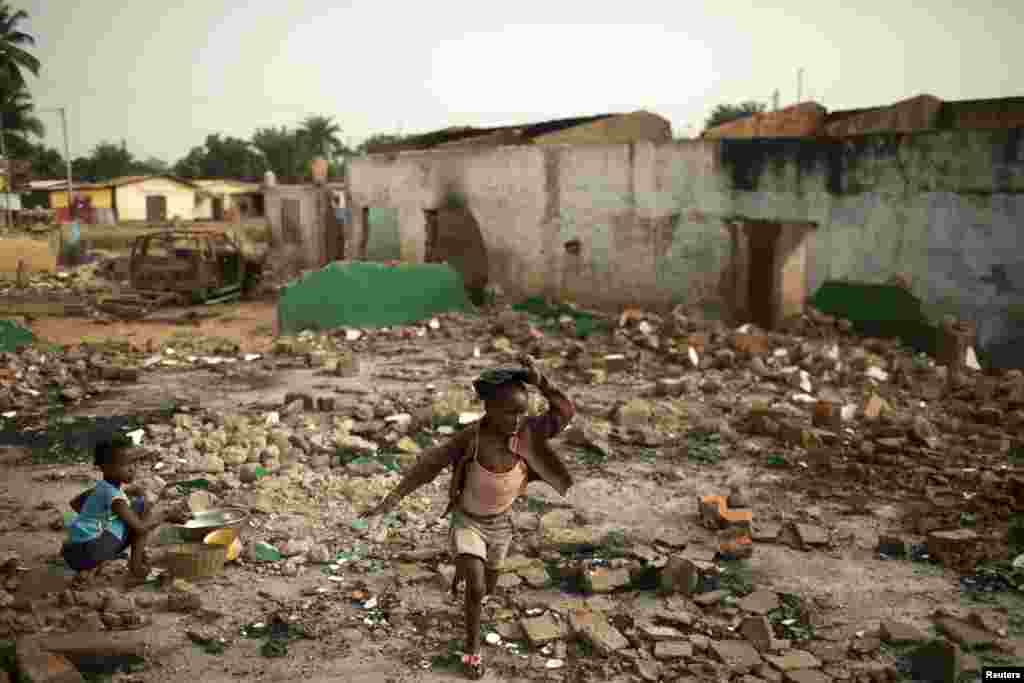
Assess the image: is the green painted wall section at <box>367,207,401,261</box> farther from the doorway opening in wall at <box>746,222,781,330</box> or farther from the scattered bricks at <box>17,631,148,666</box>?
the scattered bricks at <box>17,631,148,666</box>

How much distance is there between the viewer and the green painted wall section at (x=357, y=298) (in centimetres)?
1226

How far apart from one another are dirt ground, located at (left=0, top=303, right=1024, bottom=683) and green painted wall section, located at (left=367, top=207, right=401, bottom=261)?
36.9 feet

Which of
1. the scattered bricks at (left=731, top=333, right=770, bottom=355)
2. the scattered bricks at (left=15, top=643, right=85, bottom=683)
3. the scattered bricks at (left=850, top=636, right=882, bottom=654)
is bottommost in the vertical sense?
the scattered bricks at (left=850, top=636, right=882, bottom=654)

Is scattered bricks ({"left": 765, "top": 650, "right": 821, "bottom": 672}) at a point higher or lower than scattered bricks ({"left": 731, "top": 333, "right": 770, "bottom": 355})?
lower

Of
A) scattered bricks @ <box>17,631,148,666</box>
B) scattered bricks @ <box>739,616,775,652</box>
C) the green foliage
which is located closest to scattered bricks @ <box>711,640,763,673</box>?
scattered bricks @ <box>739,616,775,652</box>

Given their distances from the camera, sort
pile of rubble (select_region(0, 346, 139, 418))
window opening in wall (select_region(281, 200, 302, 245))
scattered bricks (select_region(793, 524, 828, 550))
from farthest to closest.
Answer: window opening in wall (select_region(281, 200, 302, 245)) < pile of rubble (select_region(0, 346, 139, 418)) < scattered bricks (select_region(793, 524, 828, 550))

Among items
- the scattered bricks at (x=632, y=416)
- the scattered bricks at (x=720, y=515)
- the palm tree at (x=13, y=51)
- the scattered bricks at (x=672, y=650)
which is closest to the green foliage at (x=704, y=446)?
the scattered bricks at (x=632, y=416)

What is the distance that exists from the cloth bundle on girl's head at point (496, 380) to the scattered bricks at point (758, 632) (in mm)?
1689

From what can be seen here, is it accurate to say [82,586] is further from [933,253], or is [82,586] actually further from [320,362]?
[933,253]

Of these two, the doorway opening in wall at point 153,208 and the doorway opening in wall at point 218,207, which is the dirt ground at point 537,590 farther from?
the doorway opening in wall at point 218,207

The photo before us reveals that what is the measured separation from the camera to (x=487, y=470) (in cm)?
368

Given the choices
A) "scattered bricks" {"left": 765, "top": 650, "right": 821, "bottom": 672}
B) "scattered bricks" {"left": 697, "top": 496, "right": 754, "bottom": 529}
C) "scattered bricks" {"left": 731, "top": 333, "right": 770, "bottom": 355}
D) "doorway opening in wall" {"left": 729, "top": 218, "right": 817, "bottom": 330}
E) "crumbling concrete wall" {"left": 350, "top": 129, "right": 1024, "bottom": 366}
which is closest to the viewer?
"scattered bricks" {"left": 765, "top": 650, "right": 821, "bottom": 672}

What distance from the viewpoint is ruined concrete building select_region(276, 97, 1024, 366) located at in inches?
373

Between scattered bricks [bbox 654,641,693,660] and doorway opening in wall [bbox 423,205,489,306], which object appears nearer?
scattered bricks [bbox 654,641,693,660]
